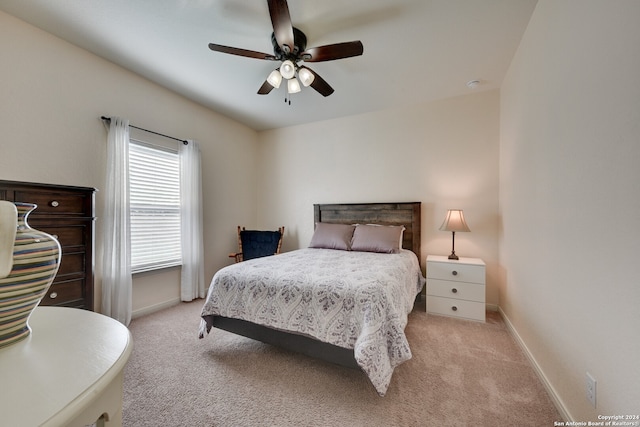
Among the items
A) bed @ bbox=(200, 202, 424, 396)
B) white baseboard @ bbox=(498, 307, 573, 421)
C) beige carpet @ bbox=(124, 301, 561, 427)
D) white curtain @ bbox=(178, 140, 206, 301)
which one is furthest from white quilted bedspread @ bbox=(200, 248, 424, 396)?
white curtain @ bbox=(178, 140, 206, 301)

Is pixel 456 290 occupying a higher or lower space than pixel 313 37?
lower

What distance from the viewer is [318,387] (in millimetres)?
1681

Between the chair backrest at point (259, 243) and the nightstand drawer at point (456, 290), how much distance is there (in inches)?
84.3

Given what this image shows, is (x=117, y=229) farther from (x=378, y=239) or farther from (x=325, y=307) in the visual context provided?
(x=378, y=239)

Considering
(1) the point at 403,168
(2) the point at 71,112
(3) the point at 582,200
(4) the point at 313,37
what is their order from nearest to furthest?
(3) the point at 582,200, (4) the point at 313,37, (2) the point at 71,112, (1) the point at 403,168

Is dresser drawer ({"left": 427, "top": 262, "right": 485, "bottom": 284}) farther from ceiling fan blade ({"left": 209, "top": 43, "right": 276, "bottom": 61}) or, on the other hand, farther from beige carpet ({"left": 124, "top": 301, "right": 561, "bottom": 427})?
ceiling fan blade ({"left": 209, "top": 43, "right": 276, "bottom": 61})

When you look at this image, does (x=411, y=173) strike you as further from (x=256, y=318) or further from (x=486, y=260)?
(x=256, y=318)

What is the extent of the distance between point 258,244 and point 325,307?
7.71ft

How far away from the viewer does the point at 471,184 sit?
125 inches

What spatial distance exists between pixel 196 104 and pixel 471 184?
3822 millimetres

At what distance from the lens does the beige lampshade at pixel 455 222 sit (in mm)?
2896

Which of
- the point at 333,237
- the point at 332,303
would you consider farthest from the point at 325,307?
the point at 333,237

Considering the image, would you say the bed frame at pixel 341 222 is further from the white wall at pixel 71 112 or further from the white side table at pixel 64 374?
the white wall at pixel 71 112

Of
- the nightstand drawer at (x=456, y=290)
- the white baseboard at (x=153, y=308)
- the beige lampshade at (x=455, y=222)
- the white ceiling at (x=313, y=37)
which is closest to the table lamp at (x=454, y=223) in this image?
the beige lampshade at (x=455, y=222)
